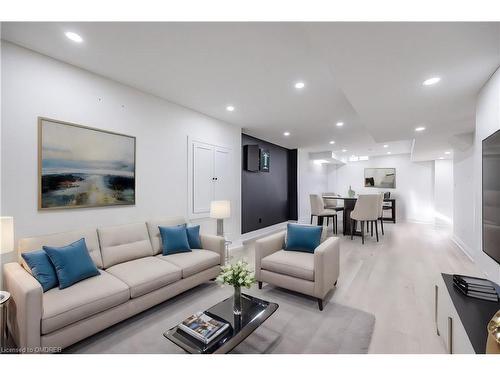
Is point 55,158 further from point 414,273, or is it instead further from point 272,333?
point 414,273

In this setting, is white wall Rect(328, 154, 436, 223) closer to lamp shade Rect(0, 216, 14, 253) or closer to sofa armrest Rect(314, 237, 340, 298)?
sofa armrest Rect(314, 237, 340, 298)

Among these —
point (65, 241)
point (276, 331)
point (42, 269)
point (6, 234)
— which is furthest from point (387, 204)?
point (6, 234)

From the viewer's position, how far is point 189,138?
3.70m

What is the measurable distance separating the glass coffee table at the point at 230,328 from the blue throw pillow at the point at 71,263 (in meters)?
1.08

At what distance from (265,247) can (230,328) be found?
Result: 1.30m

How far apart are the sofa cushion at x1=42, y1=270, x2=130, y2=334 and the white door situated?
6.17ft

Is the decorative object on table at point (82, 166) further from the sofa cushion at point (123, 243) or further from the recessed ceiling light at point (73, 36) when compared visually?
the recessed ceiling light at point (73, 36)

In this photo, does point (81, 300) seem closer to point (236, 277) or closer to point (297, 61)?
point (236, 277)

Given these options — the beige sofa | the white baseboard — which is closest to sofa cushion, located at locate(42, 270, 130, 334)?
the beige sofa

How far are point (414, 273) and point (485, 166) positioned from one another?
2129 millimetres

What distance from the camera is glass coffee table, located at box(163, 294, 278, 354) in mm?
1396

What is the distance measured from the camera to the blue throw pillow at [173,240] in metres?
2.81

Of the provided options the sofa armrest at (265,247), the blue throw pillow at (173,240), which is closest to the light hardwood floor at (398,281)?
the sofa armrest at (265,247)
